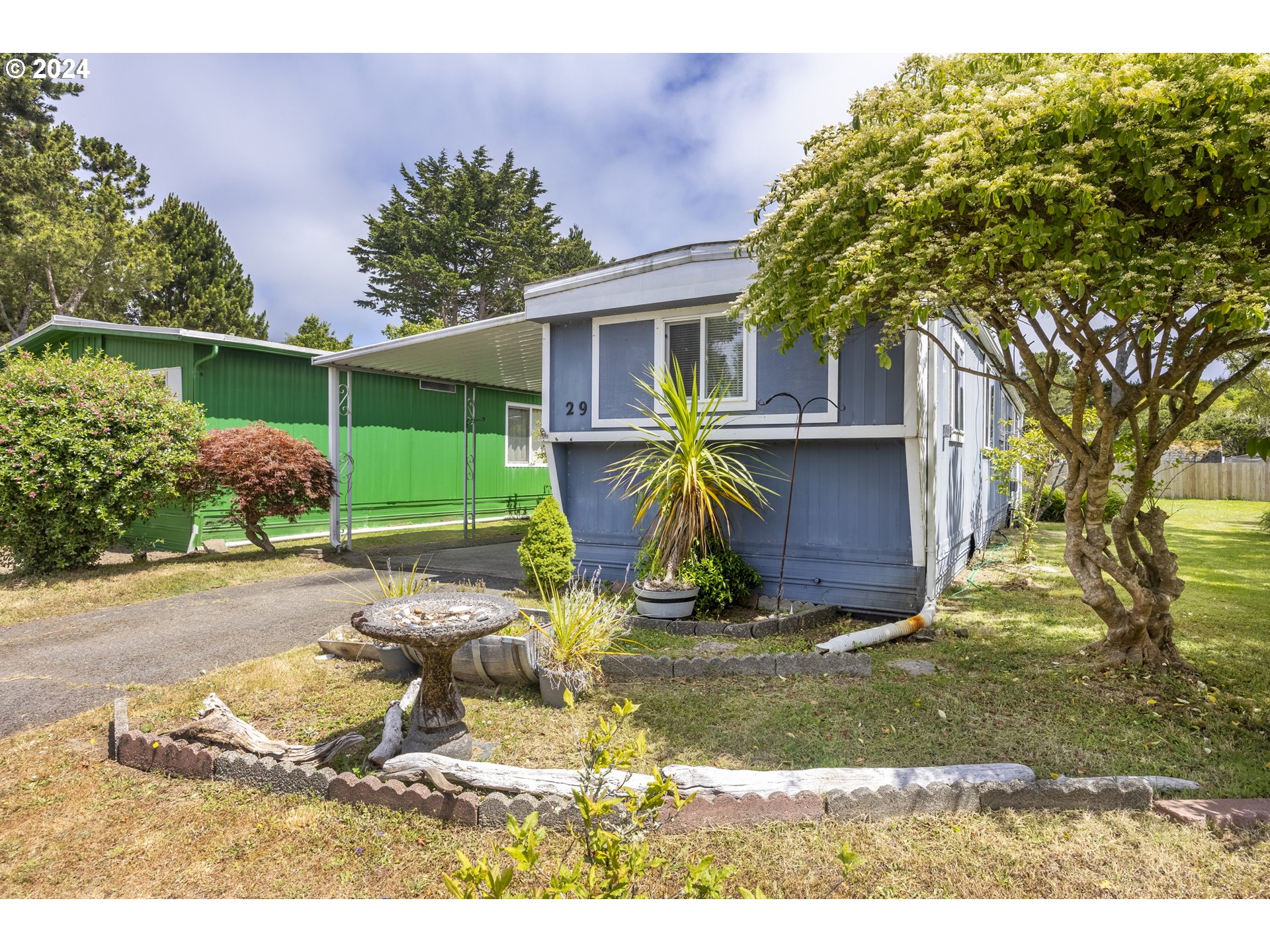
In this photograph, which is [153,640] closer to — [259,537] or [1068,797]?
[259,537]

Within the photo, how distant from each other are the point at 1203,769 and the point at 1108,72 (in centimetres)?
300

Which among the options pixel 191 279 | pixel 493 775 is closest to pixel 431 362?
pixel 493 775

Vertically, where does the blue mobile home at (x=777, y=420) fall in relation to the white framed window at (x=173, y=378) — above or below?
below

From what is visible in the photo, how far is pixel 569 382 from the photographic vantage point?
6645 millimetres

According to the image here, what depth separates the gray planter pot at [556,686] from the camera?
3570 mm

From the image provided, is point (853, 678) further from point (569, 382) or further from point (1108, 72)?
point (569, 382)

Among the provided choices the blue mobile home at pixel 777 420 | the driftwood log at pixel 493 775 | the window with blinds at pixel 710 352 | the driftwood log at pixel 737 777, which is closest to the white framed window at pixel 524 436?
the blue mobile home at pixel 777 420

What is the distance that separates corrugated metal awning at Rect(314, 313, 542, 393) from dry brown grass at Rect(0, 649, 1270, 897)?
5.22 meters

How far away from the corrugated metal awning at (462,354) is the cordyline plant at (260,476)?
1254 mm

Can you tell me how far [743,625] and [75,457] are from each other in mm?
6979

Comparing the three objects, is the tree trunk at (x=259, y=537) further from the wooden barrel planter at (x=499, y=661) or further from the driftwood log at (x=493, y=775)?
the driftwood log at (x=493, y=775)

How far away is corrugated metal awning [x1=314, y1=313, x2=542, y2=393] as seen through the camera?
7652 mm

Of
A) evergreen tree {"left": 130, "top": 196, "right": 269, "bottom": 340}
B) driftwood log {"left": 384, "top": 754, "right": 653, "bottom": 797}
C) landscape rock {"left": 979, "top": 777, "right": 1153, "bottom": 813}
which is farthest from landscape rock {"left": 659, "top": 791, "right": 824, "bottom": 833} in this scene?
evergreen tree {"left": 130, "top": 196, "right": 269, "bottom": 340}

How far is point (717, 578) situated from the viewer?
213 inches
